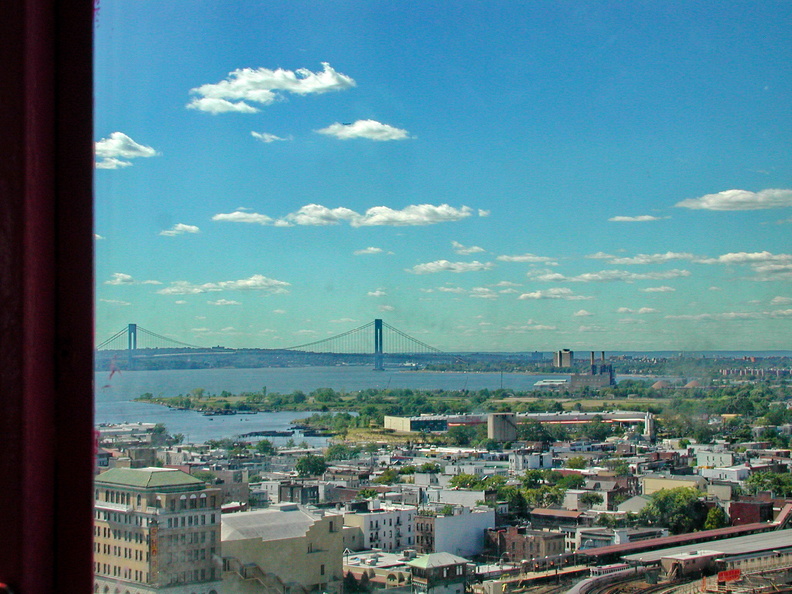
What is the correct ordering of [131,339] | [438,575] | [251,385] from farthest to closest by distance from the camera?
[251,385]
[131,339]
[438,575]

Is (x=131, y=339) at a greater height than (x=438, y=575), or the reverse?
(x=131, y=339)

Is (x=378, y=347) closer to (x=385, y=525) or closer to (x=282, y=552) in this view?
(x=385, y=525)

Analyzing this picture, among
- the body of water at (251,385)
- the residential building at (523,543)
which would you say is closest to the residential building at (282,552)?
the body of water at (251,385)
